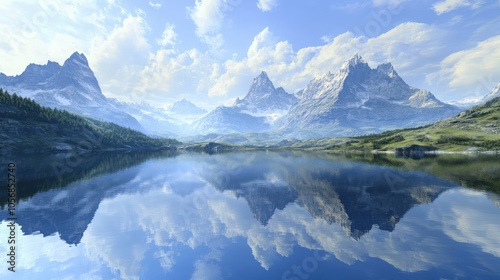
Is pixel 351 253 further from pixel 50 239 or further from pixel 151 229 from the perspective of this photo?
pixel 50 239

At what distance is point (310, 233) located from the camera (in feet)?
158

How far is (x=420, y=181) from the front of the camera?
9694 cm

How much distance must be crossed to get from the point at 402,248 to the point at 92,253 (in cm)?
4723

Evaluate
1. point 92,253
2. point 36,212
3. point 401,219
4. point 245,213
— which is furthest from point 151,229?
point 401,219

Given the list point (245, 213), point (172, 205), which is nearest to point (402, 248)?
point (245, 213)

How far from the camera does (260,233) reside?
49.1 metres

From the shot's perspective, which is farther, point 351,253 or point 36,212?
point 36,212

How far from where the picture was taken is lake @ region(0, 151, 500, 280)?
3531 centimetres

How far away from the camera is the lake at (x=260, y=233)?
35.3 meters

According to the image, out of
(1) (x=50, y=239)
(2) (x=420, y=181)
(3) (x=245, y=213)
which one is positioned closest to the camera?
(1) (x=50, y=239)

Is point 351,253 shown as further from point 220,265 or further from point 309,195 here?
point 309,195

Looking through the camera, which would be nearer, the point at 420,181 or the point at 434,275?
the point at 434,275

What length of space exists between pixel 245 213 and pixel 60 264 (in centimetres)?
3639

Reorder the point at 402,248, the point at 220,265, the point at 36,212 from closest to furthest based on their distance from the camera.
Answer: the point at 220,265 → the point at 402,248 → the point at 36,212
